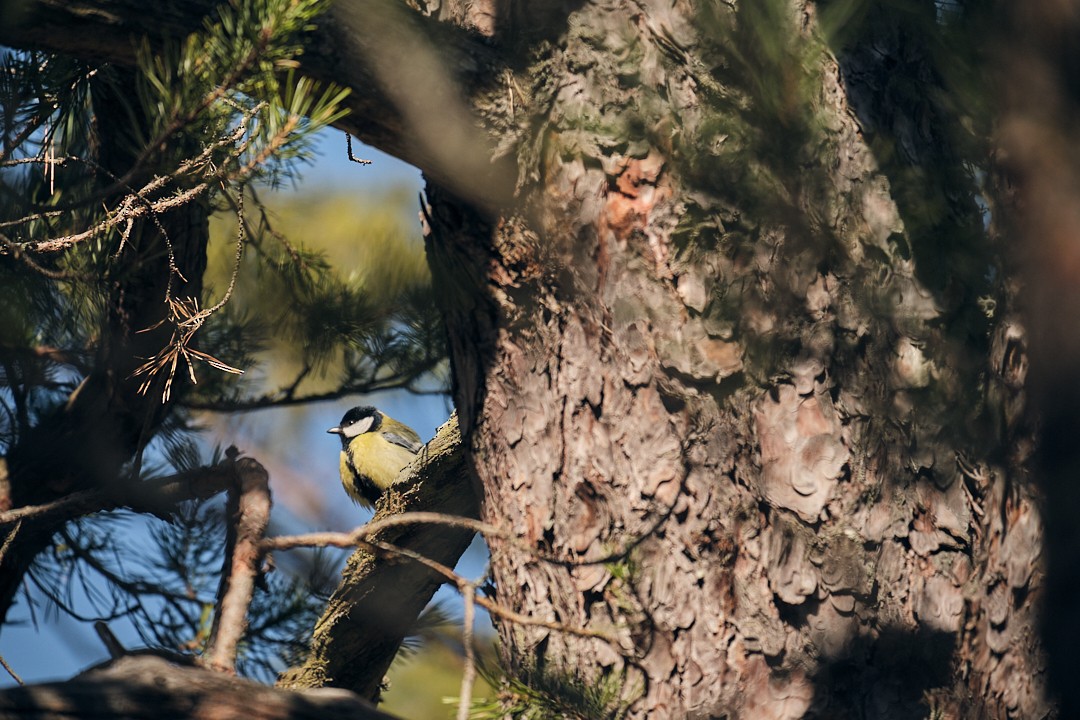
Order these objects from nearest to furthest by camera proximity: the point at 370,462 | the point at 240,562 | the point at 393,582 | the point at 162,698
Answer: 1. the point at 162,698
2. the point at 240,562
3. the point at 393,582
4. the point at 370,462

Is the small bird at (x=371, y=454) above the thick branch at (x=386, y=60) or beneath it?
above

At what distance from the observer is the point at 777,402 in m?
1.45

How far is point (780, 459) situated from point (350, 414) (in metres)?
3.61

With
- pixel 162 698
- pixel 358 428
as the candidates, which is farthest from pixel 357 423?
pixel 162 698

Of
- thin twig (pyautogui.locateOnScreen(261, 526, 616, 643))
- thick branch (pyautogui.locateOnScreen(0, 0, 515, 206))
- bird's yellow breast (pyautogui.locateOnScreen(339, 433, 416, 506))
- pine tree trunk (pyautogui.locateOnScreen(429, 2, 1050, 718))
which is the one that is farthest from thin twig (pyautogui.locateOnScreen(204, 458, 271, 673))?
bird's yellow breast (pyautogui.locateOnScreen(339, 433, 416, 506))

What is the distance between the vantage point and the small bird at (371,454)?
429 cm

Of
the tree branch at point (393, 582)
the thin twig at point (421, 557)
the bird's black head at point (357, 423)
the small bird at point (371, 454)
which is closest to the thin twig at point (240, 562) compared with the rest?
the thin twig at point (421, 557)

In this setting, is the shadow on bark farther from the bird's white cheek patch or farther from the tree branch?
the bird's white cheek patch

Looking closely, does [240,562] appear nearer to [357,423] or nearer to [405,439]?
[405,439]

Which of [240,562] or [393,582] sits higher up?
[393,582]

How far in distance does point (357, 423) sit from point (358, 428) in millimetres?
60

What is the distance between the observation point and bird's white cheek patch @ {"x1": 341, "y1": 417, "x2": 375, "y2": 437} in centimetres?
462

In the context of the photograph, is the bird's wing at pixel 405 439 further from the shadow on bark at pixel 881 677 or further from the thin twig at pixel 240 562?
the shadow on bark at pixel 881 677

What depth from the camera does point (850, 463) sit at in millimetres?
1432
